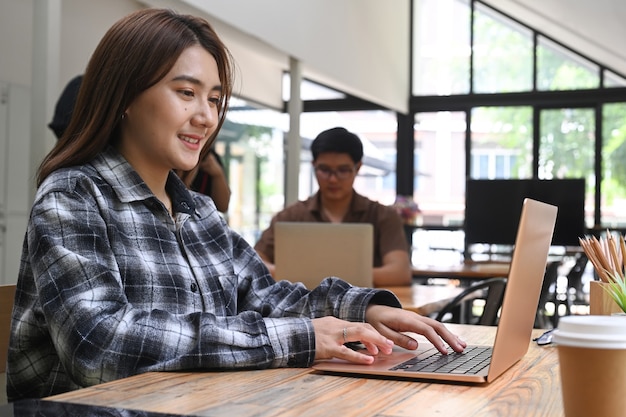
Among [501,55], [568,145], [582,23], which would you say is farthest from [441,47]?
[568,145]

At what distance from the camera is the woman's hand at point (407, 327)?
142cm

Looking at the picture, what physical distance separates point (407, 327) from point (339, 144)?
7.96 ft

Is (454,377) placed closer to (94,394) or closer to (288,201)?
(94,394)

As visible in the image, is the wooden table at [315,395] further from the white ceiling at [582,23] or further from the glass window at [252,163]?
the white ceiling at [582,23]

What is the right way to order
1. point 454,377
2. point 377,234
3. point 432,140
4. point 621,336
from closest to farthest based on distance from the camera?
1. point 621,336
2. point 454,377
3. point 377,234
4. point 432,140

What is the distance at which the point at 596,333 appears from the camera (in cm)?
84

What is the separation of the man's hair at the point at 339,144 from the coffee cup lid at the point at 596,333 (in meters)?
3.00

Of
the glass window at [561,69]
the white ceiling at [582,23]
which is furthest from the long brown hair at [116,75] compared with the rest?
the glass window at [561,69]

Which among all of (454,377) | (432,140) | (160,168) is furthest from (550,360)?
(432,140)

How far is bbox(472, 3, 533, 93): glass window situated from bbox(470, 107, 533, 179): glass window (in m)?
0.30

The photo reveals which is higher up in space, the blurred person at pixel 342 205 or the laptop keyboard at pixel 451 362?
the blurred person at pixel 342 205

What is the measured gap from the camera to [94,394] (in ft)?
3.45

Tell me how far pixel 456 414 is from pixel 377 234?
2791 millimetres

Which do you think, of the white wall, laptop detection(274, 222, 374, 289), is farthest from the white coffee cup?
the white wall
